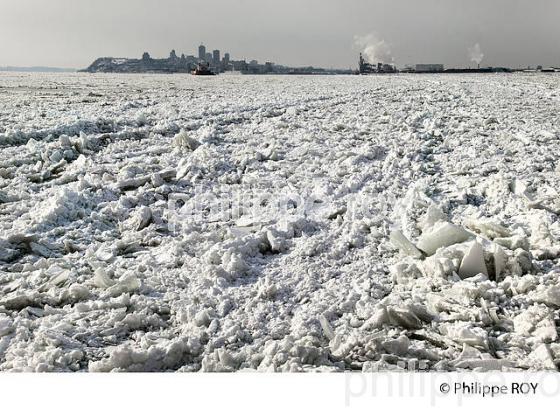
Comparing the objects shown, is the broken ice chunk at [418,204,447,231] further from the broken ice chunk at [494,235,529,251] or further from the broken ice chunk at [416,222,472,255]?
the broken ice chunk at [494,235,529,251]

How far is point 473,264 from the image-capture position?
10.2 feet

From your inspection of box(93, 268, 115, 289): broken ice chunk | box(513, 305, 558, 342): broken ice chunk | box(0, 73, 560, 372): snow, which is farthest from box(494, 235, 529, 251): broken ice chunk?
box(93, 268, 115, 289): broken ice chunk

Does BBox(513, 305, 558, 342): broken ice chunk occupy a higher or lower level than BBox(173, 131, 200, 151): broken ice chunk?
lower

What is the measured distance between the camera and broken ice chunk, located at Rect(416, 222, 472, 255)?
11.3ft

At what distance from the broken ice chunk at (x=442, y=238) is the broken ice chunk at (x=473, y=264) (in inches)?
11.3

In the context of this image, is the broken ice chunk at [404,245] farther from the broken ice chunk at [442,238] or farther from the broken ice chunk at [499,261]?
the broken ice chunk at [499,261]

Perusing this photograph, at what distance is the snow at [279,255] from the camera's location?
2525 mm

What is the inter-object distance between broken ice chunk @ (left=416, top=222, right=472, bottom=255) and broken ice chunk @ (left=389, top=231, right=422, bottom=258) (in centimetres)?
6

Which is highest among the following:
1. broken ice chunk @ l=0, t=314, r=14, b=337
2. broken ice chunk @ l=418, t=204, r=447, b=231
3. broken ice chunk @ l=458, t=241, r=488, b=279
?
broken ice chunk @ l=418, t=204, r=447, b=231

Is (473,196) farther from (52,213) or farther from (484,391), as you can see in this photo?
(52,213)

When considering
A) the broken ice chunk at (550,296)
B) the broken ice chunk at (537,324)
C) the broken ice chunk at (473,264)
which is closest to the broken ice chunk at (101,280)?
the broken ice chunk at (473,264)

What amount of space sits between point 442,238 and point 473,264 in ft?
1.27

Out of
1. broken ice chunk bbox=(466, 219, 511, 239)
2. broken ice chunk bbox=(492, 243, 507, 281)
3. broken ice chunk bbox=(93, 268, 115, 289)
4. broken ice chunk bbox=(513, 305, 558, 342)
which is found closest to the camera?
broken ice chunk bbox=(513, 305, 558, 342)

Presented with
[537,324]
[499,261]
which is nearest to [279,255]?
[499,261]
